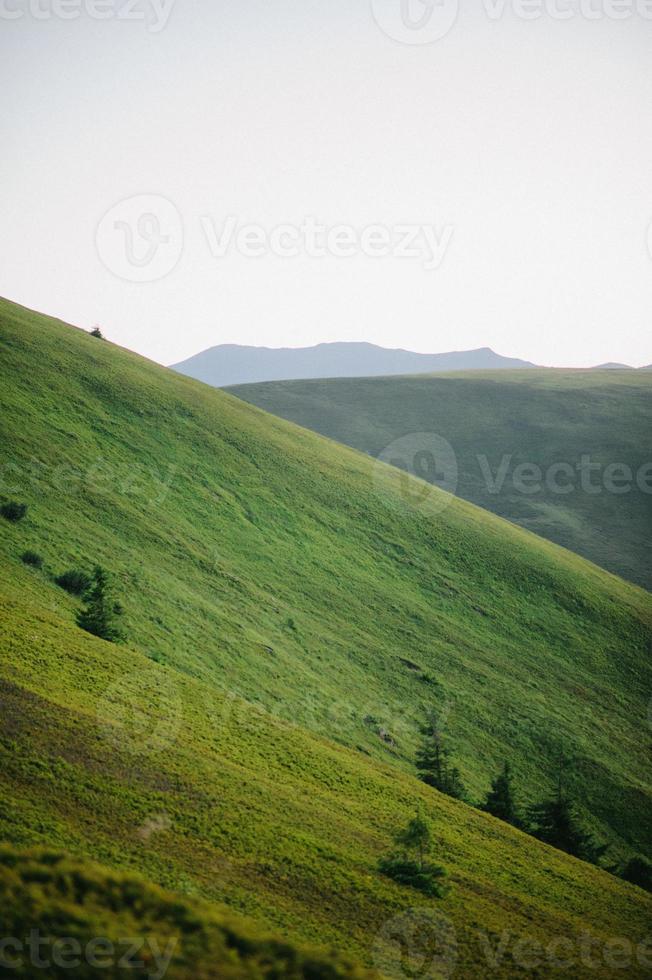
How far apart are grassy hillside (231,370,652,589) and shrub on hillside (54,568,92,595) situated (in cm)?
7987

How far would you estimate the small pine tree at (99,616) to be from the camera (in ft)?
88.5

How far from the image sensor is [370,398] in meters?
153

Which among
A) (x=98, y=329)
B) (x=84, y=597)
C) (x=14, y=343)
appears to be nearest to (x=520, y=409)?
(x=98, y=329)

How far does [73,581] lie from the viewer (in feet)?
99.2

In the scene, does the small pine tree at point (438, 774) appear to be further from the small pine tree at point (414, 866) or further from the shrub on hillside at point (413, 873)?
the shrub on hillside at point (413, 873)

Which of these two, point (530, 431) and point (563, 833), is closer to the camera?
point (563, 833)

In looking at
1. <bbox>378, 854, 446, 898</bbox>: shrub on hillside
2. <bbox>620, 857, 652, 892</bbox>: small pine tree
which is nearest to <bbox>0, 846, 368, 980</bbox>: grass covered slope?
<bbox>378, 854, 446, 898</bbox>: shrub on hillside

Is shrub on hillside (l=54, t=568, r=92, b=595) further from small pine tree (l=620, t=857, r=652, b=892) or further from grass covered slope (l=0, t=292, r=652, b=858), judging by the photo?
small pine tree (l=620, t=857, r=652, b=892)

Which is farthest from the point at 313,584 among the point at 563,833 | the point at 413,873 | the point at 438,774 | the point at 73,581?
the point at 413,873

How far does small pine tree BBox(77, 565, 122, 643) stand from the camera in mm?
26984

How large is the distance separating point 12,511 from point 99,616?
9.83 metres

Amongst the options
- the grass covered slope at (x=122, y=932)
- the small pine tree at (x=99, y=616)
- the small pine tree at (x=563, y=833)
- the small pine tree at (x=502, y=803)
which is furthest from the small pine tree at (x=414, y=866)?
the small pine tree at (x=99, y=616)

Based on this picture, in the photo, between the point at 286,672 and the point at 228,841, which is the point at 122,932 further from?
the point at 286,672

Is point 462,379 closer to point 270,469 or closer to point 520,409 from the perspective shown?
point 520,409
